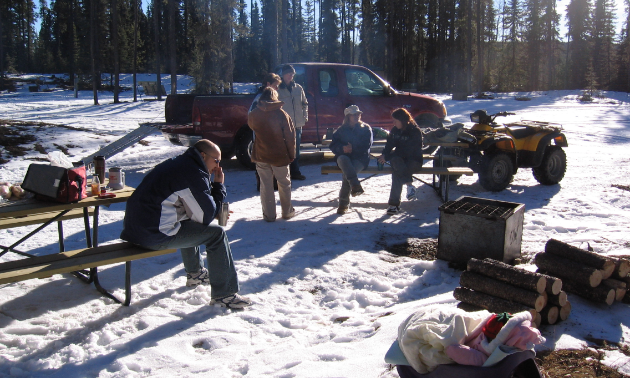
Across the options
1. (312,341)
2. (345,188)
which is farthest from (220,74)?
(312,341)

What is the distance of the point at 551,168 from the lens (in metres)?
8.47

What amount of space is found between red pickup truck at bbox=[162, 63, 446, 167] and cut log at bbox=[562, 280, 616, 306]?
635 centimetres

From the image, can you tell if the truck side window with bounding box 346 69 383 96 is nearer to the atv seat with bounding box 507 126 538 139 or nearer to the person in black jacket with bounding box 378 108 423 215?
the atv seat with bounding box 507 126 538 139

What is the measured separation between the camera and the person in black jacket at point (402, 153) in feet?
22.0

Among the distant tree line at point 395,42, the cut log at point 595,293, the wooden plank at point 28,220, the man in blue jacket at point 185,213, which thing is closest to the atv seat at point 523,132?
the cut log at point 595,293

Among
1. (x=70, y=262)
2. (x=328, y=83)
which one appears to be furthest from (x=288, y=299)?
(x=328, y=83)

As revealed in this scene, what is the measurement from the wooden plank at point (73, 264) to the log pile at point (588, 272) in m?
3.12

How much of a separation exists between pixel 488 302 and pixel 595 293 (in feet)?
2.91

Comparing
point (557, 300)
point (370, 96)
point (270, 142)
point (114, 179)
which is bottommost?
point (557, 300)

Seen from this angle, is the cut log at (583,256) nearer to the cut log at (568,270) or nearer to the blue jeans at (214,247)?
the cut log at (568,270)

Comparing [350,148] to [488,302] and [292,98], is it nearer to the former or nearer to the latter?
[292,98]

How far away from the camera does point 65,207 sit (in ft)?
12.0

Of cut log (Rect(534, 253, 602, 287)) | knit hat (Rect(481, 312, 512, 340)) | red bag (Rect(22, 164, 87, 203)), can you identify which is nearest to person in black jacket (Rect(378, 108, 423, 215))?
cut log (Rect(534, 253, 602, 287))

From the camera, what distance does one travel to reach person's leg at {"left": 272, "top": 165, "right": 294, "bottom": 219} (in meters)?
6.21
